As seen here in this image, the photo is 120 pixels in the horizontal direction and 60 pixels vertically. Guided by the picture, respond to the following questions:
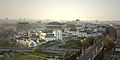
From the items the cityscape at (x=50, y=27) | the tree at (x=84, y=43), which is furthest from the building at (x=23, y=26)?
the tree at (x=84, y=43)

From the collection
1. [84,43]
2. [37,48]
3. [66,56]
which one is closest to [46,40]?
[37,48]

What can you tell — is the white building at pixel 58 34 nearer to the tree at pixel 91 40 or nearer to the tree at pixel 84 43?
the tree at pixel 84 43

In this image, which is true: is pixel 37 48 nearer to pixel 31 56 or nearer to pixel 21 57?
pixel 31 56

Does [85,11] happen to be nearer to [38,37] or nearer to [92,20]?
[92,20]

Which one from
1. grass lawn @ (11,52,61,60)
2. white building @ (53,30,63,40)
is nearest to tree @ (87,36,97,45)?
white building @ (53,30,63,40)


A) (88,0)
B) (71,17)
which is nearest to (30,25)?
(71,17)

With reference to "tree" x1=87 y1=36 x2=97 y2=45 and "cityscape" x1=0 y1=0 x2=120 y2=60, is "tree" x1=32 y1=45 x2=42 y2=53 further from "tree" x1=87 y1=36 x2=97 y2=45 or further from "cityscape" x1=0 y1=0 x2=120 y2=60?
"tree" x1=87 y1=36 x2=97 y2=45
